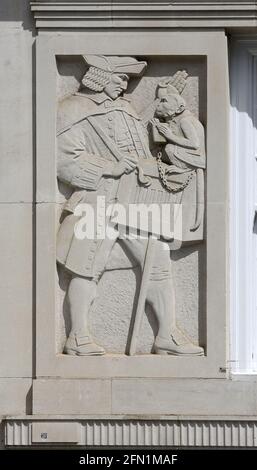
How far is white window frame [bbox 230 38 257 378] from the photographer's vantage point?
1160 centimetres

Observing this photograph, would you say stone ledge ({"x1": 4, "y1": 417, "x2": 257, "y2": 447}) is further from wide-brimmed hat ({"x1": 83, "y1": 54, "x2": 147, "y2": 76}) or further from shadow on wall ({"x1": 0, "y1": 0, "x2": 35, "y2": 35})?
shadow on wall ({"x1": 0, "y1": 0, "x2": 35, "y2": 35})

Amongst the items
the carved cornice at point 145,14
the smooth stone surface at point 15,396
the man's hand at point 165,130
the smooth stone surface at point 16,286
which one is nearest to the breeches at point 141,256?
the smooth stone surface at point 16,286

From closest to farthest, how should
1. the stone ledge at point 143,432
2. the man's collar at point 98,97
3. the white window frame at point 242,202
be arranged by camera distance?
the stone ledge at point 143,432, the man's collar at point 98,97, the white window frame at point 242,202

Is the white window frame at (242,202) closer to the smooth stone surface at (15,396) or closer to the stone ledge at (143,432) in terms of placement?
the stone ledge at (143,432)

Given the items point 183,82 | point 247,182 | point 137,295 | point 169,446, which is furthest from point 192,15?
point 169,446

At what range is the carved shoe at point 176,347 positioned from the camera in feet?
37.3

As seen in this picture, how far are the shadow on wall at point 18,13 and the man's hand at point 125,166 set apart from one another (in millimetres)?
1165

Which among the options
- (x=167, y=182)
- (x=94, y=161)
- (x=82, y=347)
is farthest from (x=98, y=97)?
(x=82, y=347)

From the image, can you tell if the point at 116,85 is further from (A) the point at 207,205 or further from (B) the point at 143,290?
(B) the point at 143,290

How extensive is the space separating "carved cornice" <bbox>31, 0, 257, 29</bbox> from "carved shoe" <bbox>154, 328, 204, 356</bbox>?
2276mm

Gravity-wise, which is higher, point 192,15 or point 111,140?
point 192,15

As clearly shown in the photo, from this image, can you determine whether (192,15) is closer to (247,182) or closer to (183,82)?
(183,82)

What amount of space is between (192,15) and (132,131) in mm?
950

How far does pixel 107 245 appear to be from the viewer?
1141cm
